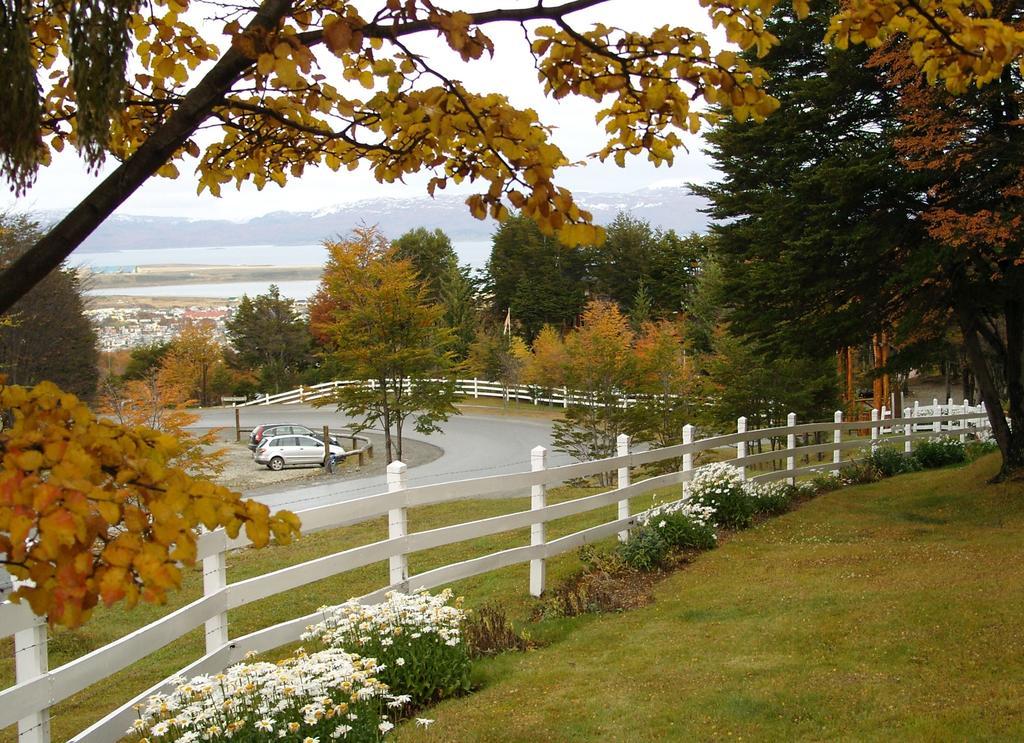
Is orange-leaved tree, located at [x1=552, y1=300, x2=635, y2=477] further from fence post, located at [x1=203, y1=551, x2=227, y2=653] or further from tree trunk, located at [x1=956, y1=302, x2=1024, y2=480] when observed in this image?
fence post, located at [x1=203, y1=551, x2=227, y2=653]

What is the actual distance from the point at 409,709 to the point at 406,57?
3.76 m

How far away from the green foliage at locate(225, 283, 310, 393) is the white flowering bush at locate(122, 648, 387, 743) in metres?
54.8

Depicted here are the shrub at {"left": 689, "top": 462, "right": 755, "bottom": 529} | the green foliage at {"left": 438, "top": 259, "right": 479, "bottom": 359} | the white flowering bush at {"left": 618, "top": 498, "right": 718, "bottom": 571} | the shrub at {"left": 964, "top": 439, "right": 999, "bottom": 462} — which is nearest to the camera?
the white flowering bush at {"left": 618, "top": 498, "right": 718, "bottom": 571}

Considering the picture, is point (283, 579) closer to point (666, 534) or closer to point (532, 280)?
point (666, 534)

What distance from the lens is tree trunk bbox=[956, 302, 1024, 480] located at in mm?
14555

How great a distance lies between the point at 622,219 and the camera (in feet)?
230

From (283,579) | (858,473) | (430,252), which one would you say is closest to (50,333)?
(858,473)

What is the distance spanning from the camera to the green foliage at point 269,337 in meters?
57.5

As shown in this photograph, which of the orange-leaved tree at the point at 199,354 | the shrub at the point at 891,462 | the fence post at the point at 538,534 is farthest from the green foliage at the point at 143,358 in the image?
the fence post at the point at 538,534

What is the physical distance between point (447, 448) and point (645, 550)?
25.8 metres

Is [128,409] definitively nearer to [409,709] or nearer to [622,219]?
[409,709]

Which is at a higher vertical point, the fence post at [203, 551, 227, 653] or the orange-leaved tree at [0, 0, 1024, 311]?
the orange-leaved tree at [0, 0, 1024, 311]

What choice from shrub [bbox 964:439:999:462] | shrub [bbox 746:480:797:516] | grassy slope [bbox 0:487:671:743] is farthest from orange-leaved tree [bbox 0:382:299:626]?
shrub [bbox 964:439:999:462]

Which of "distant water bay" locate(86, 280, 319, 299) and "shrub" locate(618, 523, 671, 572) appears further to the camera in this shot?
"distant water bay" locate(86, 280, 319, 299)
